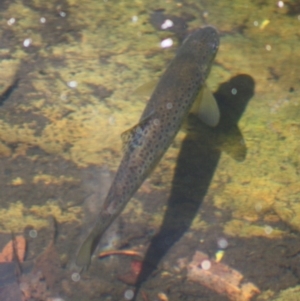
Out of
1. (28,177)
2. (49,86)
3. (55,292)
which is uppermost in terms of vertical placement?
(49,86)

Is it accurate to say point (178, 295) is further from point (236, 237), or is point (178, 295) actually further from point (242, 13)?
point (242, 13)

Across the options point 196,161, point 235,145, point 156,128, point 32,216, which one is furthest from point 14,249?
point 235,145

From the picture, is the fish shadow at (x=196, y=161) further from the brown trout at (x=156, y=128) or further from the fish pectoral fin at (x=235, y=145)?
the brown trout at (x=156, y=128)

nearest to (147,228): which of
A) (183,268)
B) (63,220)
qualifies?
(183,268)

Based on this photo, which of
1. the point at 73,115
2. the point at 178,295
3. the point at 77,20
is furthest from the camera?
the point at 77,20

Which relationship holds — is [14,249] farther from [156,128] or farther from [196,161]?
[196,161]

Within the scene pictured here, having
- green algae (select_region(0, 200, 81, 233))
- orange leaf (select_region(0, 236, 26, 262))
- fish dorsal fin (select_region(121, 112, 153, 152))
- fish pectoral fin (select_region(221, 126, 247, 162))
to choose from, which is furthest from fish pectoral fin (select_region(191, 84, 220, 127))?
orange leaf (select_region(0, 236, 26, 262))

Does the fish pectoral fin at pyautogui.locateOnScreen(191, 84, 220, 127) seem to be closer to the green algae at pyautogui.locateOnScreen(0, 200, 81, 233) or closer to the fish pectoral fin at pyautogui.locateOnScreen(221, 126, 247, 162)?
the fish pectoral fin at pyautogui.locateOnScreen(221, 126, 247, 162)

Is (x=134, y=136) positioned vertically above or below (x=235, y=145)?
above

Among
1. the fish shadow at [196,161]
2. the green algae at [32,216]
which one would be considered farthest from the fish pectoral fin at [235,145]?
the green algae at [32,216]
